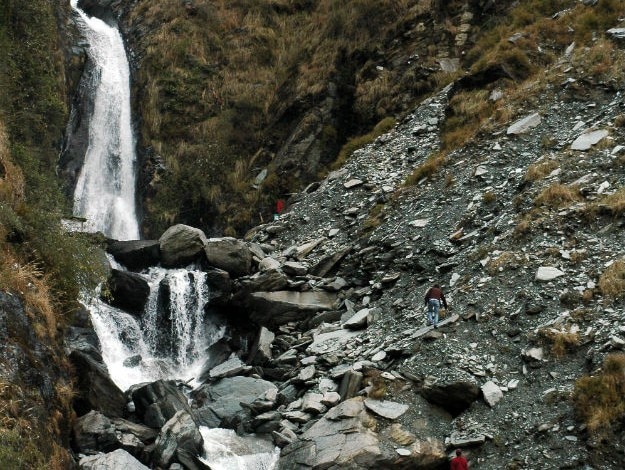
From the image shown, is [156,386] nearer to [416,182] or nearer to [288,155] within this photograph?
[416,182]

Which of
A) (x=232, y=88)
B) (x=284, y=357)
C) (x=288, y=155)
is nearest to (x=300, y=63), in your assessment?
(x=232, y=88)

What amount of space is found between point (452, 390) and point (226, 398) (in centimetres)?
638

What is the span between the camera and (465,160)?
→ 22984mm

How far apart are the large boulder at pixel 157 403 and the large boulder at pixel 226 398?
62 cm

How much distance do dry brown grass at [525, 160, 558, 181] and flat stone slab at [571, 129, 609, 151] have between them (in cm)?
95

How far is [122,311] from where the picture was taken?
73.7 feet

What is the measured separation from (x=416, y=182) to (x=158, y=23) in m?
26.4

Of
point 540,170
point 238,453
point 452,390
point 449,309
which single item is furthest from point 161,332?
point 540,170

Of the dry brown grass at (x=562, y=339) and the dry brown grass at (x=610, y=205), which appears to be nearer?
the dry brown grass at (x=562, y=339)

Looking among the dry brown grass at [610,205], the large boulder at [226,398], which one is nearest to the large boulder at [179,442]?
the large boulder at [226,398]

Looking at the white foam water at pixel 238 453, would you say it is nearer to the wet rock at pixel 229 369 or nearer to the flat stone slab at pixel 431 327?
the wet rock at pixel 229 369

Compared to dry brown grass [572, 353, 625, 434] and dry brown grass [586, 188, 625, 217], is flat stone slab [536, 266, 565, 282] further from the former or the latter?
dry brown grass [572, 353, 625, 434]

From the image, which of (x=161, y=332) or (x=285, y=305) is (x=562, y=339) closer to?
(x=285, y=305)

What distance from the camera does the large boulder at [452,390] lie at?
14.3 meters
